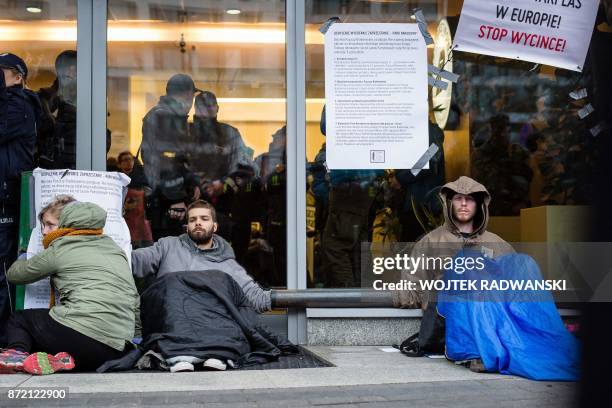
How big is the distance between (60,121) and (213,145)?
133 centimetres

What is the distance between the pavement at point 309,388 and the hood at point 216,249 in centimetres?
125

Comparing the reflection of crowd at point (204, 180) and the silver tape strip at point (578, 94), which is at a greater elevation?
the silver tape strip at point (578, 94)

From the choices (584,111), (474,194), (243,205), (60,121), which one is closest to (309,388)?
(474,194)

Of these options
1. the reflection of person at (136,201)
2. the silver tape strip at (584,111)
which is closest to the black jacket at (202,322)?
the reflection of person at (136,201)

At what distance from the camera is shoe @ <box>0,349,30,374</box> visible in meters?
5.35

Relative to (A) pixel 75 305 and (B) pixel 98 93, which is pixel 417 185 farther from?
(A) pixel 75 305

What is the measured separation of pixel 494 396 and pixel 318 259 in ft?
8.74

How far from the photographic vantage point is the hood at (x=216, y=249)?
6.57 meters

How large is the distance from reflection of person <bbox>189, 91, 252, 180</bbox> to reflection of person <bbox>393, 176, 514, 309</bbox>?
1781 mm

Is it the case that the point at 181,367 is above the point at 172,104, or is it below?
below

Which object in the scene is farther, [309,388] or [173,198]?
[173,198]

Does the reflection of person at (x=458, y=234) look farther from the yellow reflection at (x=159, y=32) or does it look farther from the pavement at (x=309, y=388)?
the yellow reflection at (x=159, y=32)

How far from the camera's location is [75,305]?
5441 millimetres

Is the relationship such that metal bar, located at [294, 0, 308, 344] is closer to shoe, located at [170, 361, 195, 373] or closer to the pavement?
the pavement
